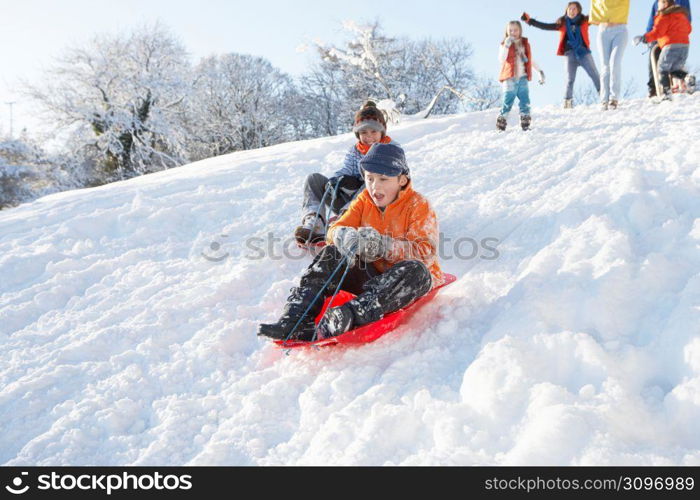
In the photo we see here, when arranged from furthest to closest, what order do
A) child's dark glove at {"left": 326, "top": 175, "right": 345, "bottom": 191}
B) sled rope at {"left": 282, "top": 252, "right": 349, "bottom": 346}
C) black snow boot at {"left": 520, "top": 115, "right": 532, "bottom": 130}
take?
black snow boot at {"left": 520, "top": 115, "right": 532, "bottom": 130}, child's dark glove at {"left": 326, "top": 175, "right": 345, "bottom": 191}, sled rope at {"left": 282, "top": 252, "right": 349, "bottom": 346}

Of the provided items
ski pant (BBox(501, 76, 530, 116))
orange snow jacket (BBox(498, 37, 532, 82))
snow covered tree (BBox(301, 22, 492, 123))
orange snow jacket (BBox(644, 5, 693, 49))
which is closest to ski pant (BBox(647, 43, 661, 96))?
orange snow jacket (BBox(644, 5, 693, 49))

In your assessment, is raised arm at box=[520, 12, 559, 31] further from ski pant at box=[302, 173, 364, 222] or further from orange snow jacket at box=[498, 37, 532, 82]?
ski pant at box=[302, 173, 364, 222]

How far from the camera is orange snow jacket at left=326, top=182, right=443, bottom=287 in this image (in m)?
2.32

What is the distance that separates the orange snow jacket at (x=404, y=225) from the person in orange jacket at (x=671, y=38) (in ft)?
16.1

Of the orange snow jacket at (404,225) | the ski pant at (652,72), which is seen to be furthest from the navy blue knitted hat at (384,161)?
the ski pant at (652,72)

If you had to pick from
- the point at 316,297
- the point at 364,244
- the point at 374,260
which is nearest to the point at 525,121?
the point at 374,260

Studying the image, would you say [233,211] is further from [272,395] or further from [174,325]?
[272,395]

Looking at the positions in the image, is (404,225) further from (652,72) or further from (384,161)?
(652,72)

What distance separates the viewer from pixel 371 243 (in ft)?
7.37

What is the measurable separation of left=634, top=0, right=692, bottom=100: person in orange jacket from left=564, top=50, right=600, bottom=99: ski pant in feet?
2.74

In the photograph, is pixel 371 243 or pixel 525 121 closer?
pixel 371 243

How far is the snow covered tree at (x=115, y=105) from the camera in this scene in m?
17.1

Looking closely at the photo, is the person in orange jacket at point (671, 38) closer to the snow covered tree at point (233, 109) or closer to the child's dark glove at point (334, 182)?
the child's dark glove at point (334, 182)

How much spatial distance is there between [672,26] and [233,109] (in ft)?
65.5
